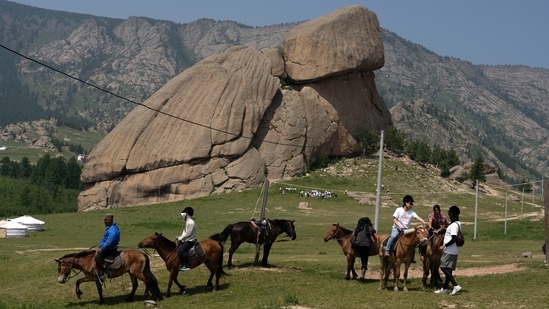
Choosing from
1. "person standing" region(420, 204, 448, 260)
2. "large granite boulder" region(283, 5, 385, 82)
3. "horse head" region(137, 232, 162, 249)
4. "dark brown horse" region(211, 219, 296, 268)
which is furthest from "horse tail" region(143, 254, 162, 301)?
"large granite boulder" region(283, 5, 385, 82)

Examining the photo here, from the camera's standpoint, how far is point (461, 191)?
335 feet

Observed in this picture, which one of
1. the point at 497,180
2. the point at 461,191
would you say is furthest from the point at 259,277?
the point at 497,180

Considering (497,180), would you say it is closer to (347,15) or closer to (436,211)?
(347,15)

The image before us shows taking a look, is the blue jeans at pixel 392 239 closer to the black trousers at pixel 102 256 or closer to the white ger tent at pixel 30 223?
the black trousers at pixel 102 256

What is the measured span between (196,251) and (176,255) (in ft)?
2.14

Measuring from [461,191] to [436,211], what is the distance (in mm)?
82047

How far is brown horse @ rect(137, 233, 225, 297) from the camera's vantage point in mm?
23172

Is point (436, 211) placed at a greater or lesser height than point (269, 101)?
lesser

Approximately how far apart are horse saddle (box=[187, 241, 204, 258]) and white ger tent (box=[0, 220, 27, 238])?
39045mm

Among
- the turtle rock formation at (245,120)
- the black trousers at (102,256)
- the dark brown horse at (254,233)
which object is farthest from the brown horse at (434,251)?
the turtle rock formation at (245,120)

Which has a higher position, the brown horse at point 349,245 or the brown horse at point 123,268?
the brown horse at point 349,245

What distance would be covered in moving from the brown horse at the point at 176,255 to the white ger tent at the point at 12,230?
126 feet

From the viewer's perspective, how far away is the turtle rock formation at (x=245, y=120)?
9112 cm

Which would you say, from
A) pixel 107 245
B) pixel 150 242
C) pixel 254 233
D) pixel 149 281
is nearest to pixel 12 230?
pixel 254 233
